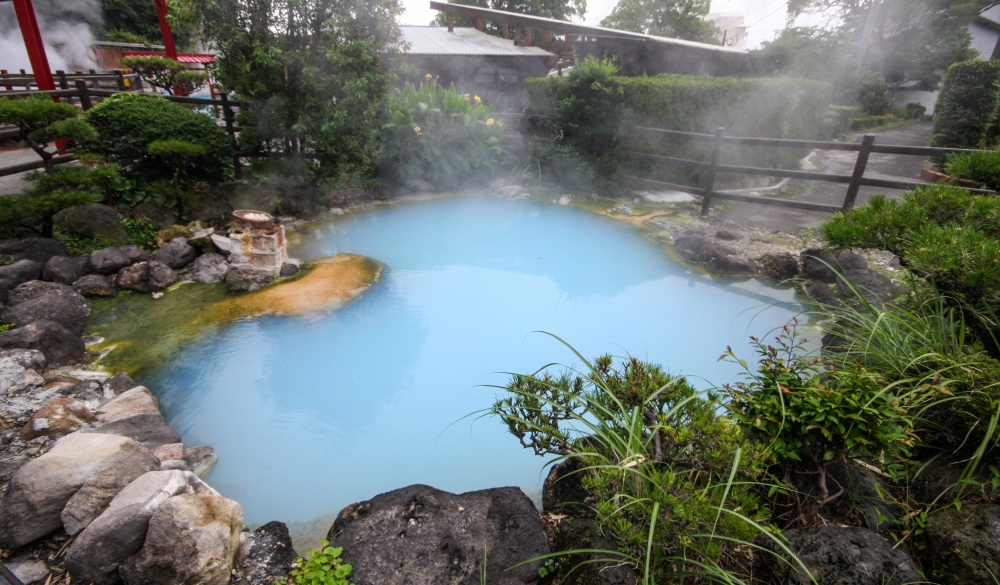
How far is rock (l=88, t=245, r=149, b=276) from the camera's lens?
4988mm

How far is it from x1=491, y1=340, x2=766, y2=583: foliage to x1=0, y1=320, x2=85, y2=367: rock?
377 centimetres

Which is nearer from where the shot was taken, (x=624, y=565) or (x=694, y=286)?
(x=624, y=565)

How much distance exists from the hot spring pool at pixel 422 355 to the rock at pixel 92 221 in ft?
6.55

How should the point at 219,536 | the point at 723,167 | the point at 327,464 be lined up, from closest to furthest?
the point at 219,536, the point at 327,464, the point at 723,167

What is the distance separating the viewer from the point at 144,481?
7.12 feet

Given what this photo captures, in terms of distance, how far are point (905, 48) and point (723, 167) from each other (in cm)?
2368

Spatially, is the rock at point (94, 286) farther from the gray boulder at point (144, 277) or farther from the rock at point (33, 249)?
the rock at point (33, 249)

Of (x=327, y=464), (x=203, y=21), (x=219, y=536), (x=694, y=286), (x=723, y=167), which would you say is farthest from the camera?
(x=723, y=167)

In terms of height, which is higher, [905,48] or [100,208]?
[905,48]

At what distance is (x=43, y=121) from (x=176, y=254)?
2.05 m

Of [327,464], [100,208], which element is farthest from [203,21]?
[327,464]

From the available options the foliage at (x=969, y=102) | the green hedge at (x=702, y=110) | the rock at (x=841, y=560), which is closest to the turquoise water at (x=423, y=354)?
the rock at (x=841, y=560)

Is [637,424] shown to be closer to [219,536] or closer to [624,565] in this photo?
[624,565]

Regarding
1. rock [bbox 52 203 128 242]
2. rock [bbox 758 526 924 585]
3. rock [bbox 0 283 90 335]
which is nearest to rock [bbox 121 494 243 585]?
rock [bbox 758 526 924 585]
